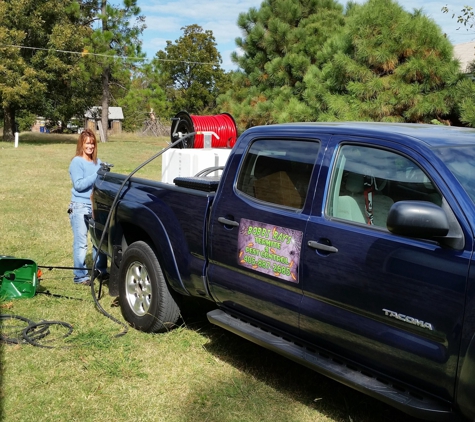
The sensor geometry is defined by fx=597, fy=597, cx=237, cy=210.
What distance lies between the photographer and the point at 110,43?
37.0 meters

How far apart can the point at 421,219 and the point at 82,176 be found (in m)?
4.45

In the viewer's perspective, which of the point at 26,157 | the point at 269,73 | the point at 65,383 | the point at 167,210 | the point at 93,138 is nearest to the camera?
the point at 65,383

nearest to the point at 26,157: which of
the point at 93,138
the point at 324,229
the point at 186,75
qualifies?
the point at 93,138

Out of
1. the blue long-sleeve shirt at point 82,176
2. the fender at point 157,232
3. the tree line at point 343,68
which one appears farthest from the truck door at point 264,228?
the tree line at point 343,68

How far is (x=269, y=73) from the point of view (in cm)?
1175

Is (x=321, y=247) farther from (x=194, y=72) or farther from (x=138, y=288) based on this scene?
(x=194, y=72)

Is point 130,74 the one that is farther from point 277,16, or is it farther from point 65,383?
point 65,383

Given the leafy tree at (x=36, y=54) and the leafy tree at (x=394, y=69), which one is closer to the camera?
the leafy tree at (x=394, y=69)

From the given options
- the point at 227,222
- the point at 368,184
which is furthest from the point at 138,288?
the point at 368,184

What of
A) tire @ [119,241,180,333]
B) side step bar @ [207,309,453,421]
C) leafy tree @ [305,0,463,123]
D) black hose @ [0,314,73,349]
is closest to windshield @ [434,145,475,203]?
side step bar @ [207,309,453,421]

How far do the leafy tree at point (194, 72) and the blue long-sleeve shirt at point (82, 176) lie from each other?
51007 millimetres

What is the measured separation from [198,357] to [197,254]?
35.0 inches

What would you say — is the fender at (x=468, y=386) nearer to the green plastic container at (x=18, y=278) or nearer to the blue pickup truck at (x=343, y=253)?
the blue pickup truck at (x=343, y=253)

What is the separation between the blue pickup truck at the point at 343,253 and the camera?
2.98 meters
